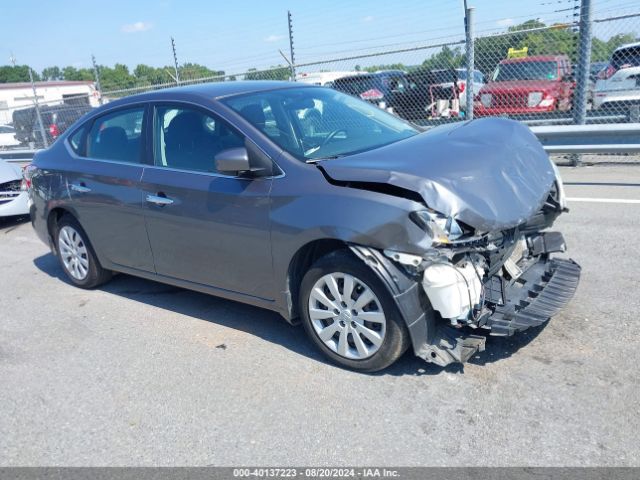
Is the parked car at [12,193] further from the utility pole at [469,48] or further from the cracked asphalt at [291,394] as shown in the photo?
the utility pole at [469,48]

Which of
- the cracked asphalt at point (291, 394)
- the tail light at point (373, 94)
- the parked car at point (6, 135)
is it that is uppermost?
the tail light at point (373, 94)

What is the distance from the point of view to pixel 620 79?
11.3m

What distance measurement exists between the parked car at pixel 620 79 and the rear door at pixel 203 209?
857cm

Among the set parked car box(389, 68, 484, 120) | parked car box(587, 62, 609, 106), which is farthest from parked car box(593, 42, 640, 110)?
parked car box(389, 68, 484, 120)

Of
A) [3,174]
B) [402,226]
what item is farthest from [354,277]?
[3,174]

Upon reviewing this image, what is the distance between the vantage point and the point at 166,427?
320cm

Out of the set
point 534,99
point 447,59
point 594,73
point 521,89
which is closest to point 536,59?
point 521,89

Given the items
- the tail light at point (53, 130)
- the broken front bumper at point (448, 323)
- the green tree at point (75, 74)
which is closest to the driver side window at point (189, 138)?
the broken front bumper at point (448, 323)

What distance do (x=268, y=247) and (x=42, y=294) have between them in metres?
2.93

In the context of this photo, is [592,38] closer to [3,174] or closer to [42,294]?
[42,294]

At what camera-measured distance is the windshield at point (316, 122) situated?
12.8 feet

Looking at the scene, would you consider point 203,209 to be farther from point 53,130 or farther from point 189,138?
point 53,130

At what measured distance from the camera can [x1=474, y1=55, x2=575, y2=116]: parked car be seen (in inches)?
449

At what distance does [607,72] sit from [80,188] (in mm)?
10099
